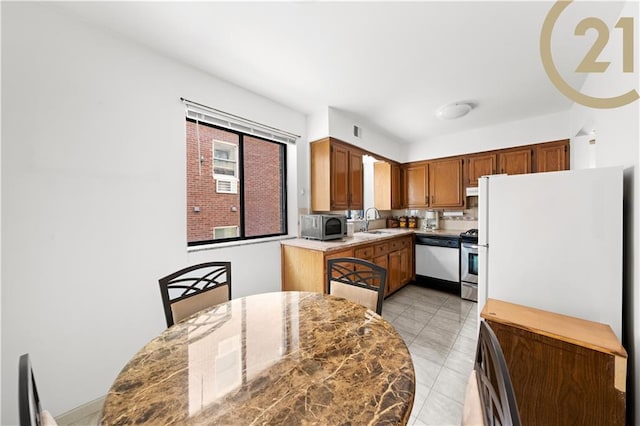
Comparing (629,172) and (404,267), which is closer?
(629,172)

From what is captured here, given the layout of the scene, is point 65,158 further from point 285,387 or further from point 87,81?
point 285,387

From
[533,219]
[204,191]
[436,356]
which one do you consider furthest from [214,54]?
[436,356]

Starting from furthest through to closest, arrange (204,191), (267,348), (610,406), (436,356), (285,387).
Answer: (204,191)
(436,356)
(610,406)
(267,348)
(285,387)

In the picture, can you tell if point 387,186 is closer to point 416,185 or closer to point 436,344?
point 416,185

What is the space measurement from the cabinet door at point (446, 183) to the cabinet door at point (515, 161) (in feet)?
1.87

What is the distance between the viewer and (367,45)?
1836mm

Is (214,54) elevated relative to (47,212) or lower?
elevated

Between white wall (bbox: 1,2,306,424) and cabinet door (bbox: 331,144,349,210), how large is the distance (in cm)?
171

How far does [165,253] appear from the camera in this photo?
1.94m

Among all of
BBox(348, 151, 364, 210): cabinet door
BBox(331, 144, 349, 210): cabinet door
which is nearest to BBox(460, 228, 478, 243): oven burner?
BBox(348, 151, 364, 210): cabinet door

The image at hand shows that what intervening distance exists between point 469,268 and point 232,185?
11.1ft

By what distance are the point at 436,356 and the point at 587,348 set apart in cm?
115

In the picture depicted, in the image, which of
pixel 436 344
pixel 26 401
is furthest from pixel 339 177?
pixel 26 401

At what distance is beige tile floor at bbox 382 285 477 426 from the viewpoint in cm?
158
